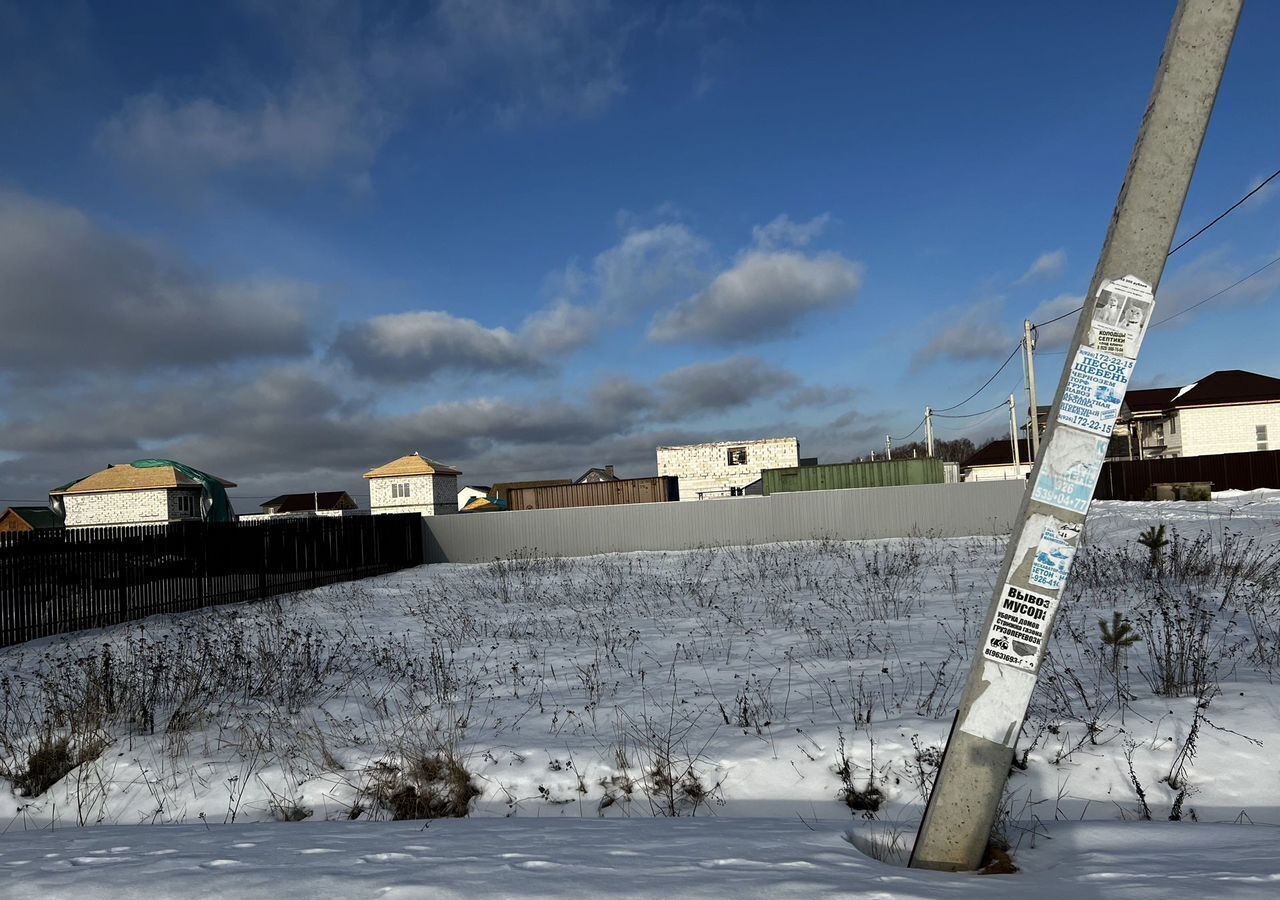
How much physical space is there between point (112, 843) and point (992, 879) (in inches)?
142

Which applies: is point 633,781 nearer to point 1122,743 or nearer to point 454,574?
point 1122,743

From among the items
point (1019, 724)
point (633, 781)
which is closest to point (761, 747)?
point (633, 781)

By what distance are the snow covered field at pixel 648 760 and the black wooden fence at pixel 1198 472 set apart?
29591 mm

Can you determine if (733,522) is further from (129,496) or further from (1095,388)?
(129,496)

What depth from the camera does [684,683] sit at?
6336 mm

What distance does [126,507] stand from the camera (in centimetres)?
4247

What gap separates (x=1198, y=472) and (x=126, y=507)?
55873 mm

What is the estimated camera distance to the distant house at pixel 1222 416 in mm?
44781

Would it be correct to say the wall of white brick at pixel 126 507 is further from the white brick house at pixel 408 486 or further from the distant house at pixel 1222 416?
the distant house at pixel 1222 416

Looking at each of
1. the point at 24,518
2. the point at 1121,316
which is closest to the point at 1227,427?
the point at 1121,316

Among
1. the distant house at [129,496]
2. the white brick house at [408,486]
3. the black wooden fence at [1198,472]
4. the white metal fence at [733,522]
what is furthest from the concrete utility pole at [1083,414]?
the white brick house at [408,486]

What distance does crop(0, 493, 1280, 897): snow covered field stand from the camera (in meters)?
2.72

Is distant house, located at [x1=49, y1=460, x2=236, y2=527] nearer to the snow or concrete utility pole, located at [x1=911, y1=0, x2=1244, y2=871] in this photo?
the snow

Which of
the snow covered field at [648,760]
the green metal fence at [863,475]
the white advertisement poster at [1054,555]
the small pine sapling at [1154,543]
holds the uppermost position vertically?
the green metal fence at [863,475]
